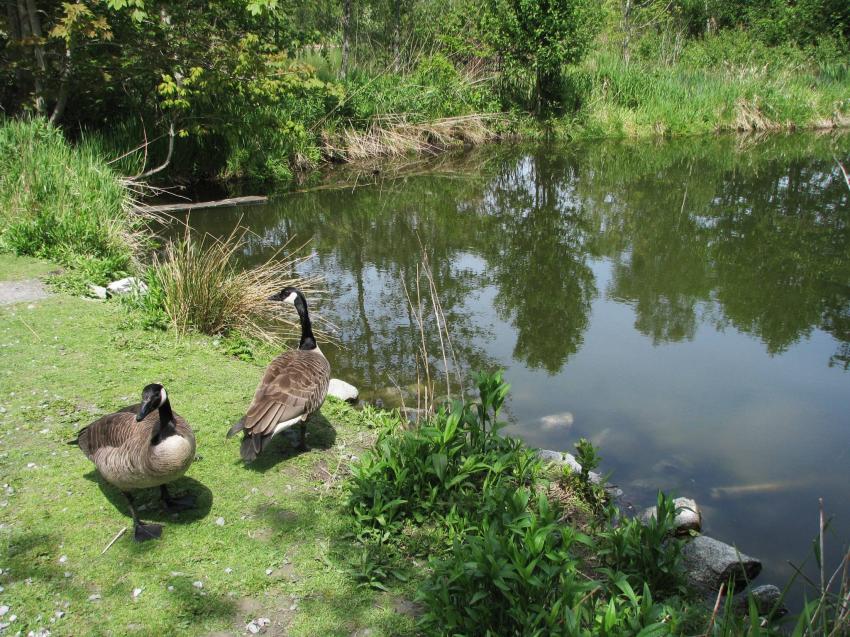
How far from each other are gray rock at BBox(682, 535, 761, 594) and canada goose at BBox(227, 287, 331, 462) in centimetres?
275

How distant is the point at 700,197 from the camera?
51.4ft

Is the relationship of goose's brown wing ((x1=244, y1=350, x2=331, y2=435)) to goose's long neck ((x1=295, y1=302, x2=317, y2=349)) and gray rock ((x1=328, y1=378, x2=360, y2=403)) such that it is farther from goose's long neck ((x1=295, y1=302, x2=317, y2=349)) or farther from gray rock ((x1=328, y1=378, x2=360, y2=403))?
gray rock ((x1=328, y1=378, x2=360, y2=403))

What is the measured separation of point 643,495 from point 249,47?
10.5m

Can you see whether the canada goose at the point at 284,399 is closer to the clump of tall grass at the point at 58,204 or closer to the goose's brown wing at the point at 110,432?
the goose's brown wing at the point at 110,432

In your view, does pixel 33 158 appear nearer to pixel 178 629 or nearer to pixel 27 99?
pixel 27 99

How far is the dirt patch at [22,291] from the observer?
7.27 m

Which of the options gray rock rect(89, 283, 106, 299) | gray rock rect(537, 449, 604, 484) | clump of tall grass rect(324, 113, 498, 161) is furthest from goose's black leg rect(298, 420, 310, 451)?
clump of tall grass rect(324, 113, 498, 161)

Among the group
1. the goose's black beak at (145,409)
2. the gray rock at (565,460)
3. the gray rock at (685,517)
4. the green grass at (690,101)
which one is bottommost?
the gray rock at (685,517)

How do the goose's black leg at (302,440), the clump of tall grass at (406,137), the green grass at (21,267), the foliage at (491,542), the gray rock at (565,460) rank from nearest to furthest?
1. the foliage at (491,542)
2. the goose's black leg at (302,440)
3. the gray rock at (565,460)
4. the green grass at (21,267)
5. the clump of tall grass at (406,137)

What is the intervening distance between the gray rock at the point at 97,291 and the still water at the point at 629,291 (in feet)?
9.24

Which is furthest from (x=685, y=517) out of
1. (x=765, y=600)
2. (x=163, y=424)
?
(x=163, y=424)

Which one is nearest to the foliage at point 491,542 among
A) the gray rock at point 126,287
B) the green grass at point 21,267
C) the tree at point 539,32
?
the gray rock at point 126,287

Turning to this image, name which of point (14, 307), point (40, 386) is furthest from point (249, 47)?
point (40, 386)

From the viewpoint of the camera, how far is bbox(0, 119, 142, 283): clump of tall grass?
8.64m
